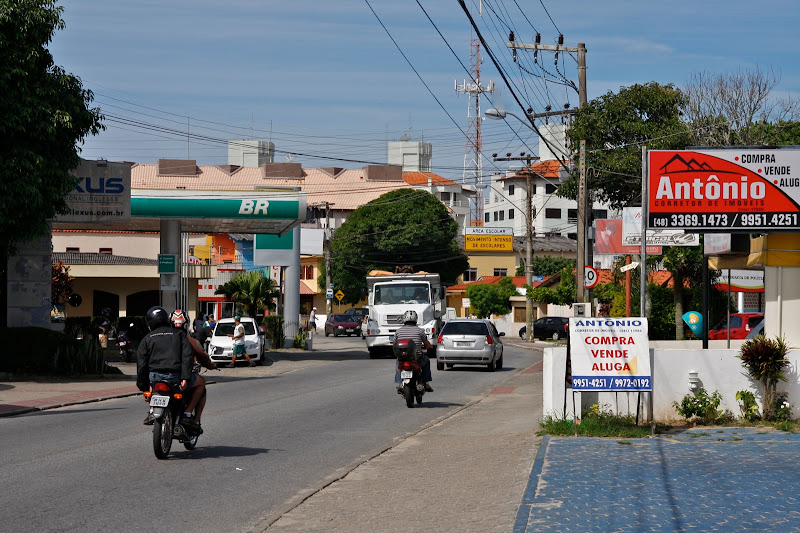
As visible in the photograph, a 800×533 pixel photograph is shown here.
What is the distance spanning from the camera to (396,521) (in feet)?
27.8

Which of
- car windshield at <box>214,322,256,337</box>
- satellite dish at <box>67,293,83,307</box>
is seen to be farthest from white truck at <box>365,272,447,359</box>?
satellite dish at <box>67,293,83,307</box>

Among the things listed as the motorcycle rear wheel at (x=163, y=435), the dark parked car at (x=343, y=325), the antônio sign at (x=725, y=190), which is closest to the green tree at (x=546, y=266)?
the dark parked car at (x=343, y=325)

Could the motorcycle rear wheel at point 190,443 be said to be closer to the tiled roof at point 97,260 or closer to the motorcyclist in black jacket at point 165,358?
the motorcyclist in black jacket at point 165,358

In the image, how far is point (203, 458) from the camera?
468 inches

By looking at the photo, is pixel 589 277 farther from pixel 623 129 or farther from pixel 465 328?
pixel 623 129

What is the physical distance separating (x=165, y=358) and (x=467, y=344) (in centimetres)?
1893

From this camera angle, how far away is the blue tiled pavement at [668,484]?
26.4 feet

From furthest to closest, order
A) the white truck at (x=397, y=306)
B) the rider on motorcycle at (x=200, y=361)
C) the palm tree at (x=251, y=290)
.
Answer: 1. the palm tree at (x=251, y=290)
2. the white truck at (x=397, y=306)
3. the rider on motorcycle at (x=200, y=361)

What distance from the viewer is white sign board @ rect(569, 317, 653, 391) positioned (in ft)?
42.5

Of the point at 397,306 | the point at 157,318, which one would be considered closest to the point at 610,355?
the point at 157,318

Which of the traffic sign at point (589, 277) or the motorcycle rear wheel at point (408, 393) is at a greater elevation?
the traffic sign at point (589, 277)

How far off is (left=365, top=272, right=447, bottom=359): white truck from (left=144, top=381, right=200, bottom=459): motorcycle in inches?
1023

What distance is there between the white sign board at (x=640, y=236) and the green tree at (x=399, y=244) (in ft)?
209

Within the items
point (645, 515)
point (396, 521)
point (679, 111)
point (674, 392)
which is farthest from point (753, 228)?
point (679, 111)
